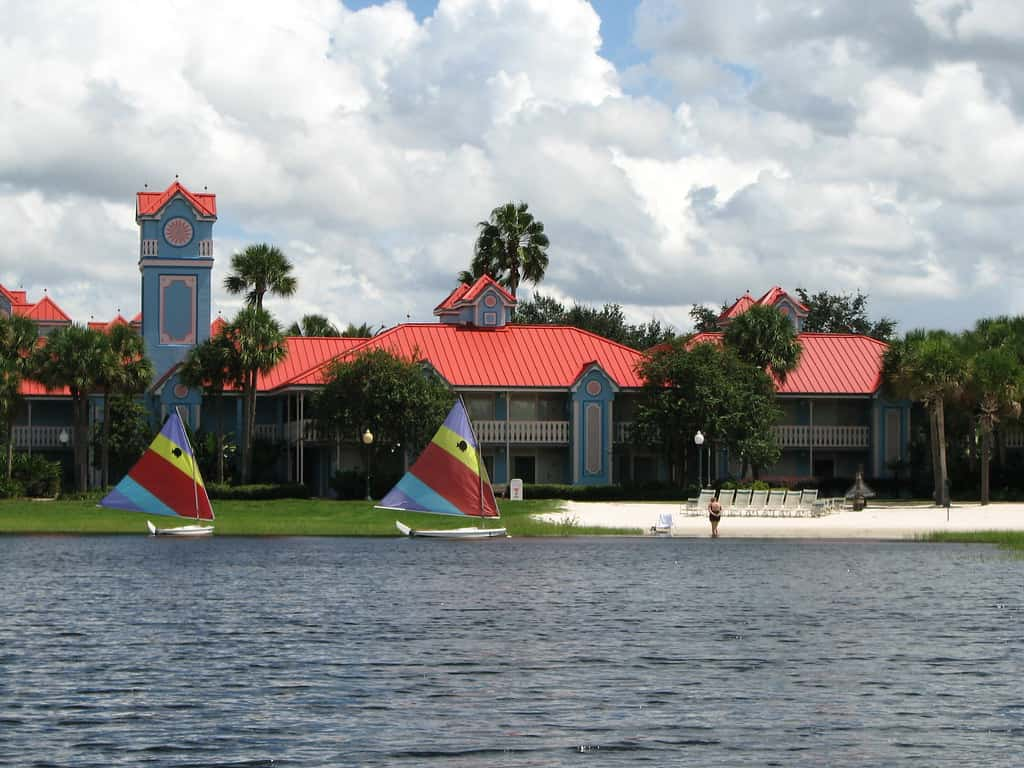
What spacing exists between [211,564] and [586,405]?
3258 centimetres

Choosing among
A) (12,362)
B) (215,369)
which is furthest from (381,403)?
(12,362)

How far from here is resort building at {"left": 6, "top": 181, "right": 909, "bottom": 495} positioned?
74312mm

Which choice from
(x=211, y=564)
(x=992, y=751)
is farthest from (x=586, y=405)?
(x=992, y=751)

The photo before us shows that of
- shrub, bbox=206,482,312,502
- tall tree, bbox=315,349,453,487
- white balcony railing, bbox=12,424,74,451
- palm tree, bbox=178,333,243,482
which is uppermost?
palm tree, bbox=178,333,243,482

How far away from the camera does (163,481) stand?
52.2 meters

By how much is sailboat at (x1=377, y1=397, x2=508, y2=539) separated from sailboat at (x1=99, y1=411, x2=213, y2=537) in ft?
19.8

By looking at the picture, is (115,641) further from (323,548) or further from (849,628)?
(323,548)

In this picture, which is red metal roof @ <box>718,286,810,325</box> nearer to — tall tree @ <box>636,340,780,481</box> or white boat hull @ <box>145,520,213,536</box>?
→ tall tree @ <box>636,340,780,481</box>

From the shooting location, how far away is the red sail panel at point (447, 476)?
50.6m

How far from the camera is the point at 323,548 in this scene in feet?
164

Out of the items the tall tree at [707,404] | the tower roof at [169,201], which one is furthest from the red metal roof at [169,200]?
the tall tree at [707,404]

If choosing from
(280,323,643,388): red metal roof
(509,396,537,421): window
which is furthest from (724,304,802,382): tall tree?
(509,396,537,421): window

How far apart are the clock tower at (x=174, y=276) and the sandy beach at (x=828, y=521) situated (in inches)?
781

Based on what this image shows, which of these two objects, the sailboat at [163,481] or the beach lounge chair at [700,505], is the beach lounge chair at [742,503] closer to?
the beach lounge chair at [700,505]
